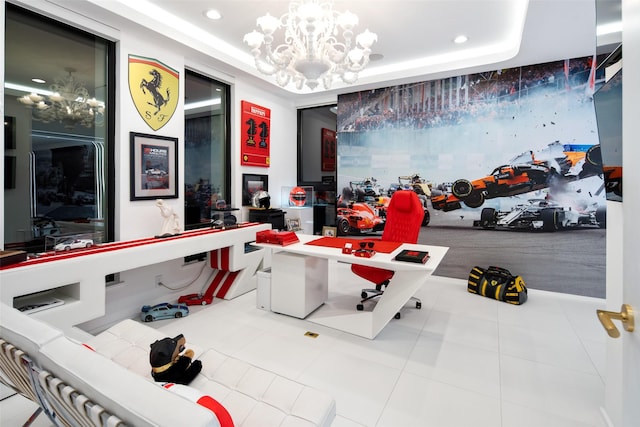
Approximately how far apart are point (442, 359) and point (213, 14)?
3991mm

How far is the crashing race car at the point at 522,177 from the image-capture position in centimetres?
394

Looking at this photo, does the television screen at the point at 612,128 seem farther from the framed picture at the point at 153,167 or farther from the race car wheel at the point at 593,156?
the framed picture at the point at 153,167

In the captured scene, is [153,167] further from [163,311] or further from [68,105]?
[163,311]

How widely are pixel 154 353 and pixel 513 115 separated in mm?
4877

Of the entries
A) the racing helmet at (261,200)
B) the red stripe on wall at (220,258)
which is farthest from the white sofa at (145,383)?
the racing helmet at (261,200)

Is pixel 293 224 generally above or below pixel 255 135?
below

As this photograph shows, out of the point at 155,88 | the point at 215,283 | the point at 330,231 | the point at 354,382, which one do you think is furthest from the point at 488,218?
the point at 155,88

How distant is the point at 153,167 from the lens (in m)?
3.52

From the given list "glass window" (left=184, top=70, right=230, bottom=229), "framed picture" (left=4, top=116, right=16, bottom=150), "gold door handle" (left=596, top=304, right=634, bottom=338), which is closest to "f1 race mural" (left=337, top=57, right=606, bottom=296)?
"glass window" (left=184, top=70, right=230, bottom=229)

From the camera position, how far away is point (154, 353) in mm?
1580

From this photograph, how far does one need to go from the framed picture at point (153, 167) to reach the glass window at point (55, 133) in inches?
9.1

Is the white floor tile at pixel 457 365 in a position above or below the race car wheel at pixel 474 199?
below

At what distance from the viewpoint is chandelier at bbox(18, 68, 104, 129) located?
2.76 metres

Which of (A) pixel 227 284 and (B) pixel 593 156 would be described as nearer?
(B) pixel 593 156
